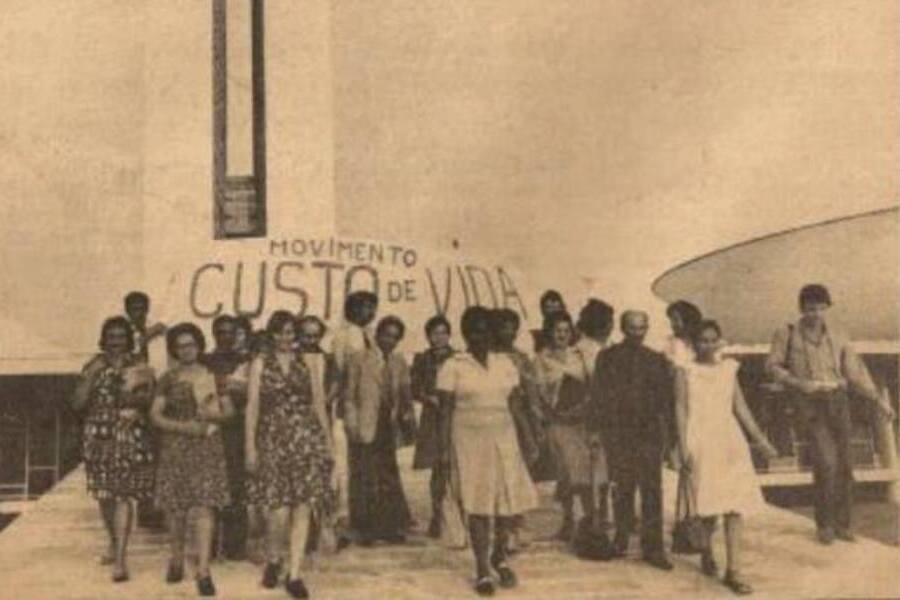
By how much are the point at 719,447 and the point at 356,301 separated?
3.67 feet

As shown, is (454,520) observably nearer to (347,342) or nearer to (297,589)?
(297,589)

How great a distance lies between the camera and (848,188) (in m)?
3.68

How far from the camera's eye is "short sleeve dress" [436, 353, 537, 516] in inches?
126

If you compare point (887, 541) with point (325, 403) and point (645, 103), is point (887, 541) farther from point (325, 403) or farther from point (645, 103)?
point (325, 403)

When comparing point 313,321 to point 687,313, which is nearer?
point 313,321

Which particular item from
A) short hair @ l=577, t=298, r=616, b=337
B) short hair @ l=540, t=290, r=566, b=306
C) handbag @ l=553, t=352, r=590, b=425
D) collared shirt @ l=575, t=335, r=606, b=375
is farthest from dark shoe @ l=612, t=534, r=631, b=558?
short hair @ l=540, t=290, r=566, b=306

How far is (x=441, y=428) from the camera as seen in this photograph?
3.32m

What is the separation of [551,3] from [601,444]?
1347 millimetres

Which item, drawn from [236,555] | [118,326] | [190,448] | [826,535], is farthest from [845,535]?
[118,326]

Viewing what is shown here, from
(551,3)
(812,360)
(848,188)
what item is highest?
(551,3)

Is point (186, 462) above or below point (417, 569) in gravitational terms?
above

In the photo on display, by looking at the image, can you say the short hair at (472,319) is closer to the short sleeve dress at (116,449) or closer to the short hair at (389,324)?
the short hair at (389,324)

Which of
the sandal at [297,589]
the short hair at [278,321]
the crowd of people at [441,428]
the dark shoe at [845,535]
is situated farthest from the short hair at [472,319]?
the dark shoe at [845,535]

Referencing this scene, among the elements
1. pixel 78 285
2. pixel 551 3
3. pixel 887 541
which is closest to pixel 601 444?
pixel 887 541
